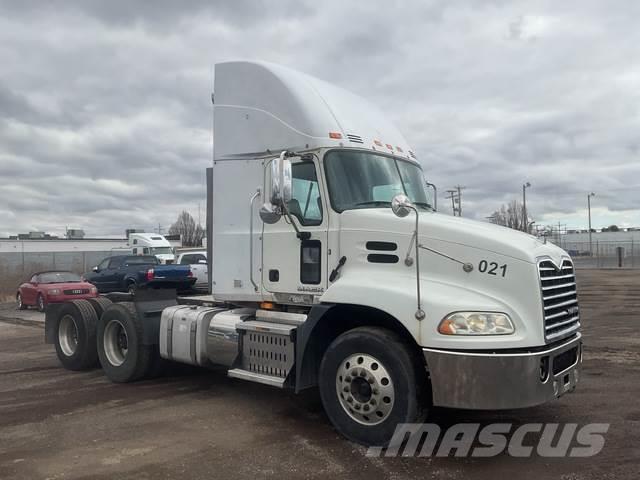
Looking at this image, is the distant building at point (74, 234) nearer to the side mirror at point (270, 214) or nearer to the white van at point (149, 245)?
the white van at point (149, 245)

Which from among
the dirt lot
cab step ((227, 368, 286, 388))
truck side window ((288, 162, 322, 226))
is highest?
truck side window ((288, 162, 322, 226))

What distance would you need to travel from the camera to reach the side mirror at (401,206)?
5496mm

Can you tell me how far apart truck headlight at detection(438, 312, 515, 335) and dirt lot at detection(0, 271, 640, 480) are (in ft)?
3.75

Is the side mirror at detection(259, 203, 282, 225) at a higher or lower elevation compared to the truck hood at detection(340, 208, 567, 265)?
higher

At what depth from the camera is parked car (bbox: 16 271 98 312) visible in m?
19.8

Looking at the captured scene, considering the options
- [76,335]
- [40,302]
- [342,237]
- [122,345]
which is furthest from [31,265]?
[342,237]

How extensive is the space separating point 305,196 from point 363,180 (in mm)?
627

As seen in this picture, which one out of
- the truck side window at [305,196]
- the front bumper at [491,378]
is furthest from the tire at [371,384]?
the truck side window at [305,196]

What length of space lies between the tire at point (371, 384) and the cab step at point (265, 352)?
59 centimetres

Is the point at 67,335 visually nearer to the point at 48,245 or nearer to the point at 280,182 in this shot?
the point at 280,182

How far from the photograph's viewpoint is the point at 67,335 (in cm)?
980

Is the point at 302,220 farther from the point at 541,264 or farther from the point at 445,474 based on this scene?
the point at 445,474

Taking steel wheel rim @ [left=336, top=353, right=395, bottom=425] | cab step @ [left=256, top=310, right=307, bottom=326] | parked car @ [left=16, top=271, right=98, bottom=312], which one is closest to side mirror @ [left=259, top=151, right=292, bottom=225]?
cab step @ [left=256, top=310, right=307, bottom=326]

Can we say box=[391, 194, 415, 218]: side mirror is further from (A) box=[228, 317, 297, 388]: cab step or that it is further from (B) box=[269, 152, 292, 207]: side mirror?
(A) box=[228, 317, 297, 388]: cab step
